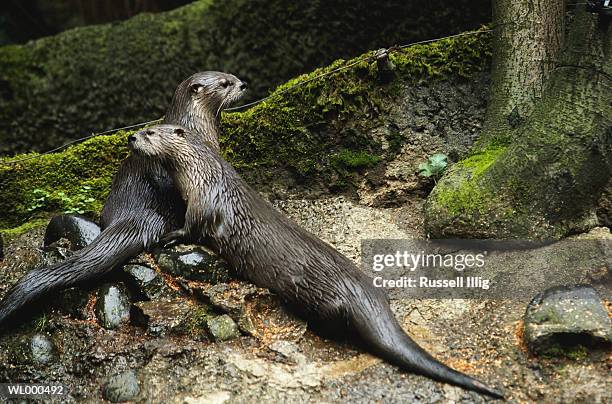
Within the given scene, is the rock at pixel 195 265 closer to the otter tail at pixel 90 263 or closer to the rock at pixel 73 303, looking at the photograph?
the otter tail at pixel 90 263

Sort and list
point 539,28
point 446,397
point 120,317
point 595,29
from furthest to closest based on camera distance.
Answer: point 539,28
point 595,29
point 120,317
point 446,397

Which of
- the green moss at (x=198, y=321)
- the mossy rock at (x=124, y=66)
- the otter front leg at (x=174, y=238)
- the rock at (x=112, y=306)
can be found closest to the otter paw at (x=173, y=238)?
the otter front leg at (x=174, y=238)

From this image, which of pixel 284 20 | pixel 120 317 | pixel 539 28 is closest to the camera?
pixel 120 317

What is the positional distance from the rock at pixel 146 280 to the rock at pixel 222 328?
30 cm

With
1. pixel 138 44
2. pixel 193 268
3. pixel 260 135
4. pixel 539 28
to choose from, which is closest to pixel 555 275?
pixel 539 28

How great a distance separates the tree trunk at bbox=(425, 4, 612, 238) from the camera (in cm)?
315

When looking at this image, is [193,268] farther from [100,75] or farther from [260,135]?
[100,75]

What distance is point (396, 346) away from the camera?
2.62 meters

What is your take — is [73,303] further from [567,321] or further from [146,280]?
[567,321]

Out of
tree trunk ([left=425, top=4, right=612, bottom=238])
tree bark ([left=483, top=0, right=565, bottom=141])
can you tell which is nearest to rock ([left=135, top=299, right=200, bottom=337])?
tree trunk ([left=425, top=4, right=612, bottom=238])

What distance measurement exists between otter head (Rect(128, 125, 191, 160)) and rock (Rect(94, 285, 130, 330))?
2.01ft

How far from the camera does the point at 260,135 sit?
4.07 m

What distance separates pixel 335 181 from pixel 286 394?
5.29ft

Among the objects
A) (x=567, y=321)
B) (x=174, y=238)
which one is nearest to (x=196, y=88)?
(x=174, y=238)
